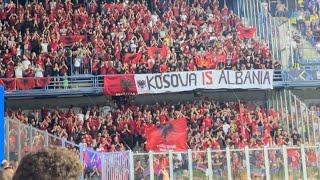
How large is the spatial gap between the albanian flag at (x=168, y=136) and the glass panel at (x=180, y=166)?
183 inches

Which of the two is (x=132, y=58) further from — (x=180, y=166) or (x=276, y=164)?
(x=276, y=164)

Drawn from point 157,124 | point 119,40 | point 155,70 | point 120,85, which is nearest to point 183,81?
point 155,70

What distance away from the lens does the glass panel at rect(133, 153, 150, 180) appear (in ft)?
44.7

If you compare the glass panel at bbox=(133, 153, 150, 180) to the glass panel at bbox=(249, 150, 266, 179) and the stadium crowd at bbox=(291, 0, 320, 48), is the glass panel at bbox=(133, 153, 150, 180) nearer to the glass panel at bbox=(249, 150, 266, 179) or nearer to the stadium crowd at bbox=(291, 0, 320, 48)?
the glass panel at bbox=(249, 150, 266, 179)

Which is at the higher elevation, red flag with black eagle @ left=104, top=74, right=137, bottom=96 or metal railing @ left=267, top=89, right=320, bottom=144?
red flag with black eagle @ left=104, top=74, right=137, bottom=96

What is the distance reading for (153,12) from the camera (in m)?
25.0

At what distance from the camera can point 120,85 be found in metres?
20.6

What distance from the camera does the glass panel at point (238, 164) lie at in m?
14.1

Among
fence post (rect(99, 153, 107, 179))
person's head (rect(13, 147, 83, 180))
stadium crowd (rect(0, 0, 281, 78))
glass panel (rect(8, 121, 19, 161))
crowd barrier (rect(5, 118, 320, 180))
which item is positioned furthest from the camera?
stadium crowd (rect(0, 0, 281, 78))

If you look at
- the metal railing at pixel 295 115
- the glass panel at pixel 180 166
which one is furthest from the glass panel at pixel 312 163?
the metal railing at pixel 295 115

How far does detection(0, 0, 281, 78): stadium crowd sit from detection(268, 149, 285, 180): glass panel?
712cm

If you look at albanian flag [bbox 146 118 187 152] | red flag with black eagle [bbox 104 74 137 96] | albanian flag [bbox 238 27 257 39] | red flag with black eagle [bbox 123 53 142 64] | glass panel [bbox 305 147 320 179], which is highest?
albanian flag [bbox 238 27 257 39]

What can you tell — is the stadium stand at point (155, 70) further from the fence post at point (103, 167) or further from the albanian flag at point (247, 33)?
the fence post at point (103, 167)

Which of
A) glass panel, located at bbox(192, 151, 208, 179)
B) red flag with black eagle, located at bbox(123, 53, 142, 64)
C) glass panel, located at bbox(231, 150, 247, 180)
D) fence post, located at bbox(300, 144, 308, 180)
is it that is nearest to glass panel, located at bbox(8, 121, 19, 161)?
glass panel, located at bbox(192, 151, 208, 179)
